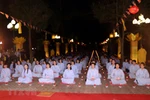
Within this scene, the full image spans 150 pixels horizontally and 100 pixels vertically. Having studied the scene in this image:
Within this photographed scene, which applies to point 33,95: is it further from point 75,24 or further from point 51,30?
point 75,24

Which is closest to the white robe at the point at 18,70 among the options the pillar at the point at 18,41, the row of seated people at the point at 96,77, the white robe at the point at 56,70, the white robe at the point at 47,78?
the white robe at the point at 56,70

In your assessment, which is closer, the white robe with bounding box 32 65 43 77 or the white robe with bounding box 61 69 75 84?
the white robe with bounding box 61 69 75 84

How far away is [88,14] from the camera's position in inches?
1646

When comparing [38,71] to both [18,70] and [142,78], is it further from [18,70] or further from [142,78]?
[142,78]

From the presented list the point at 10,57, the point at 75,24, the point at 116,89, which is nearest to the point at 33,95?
the point at 116,89

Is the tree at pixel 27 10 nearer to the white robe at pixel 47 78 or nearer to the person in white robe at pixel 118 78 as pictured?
the white robe at pixel 47 78

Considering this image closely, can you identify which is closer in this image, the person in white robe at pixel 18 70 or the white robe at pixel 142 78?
the white robe at pixel 142 78

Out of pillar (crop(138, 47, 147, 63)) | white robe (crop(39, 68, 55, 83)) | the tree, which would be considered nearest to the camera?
white robe (crop(39, 68, 55, 83))

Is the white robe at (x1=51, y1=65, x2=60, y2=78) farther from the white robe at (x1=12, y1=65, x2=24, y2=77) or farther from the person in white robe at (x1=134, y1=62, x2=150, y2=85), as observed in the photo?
the person in white robe at (x1=134, y1=62, x2=150, y2=85)

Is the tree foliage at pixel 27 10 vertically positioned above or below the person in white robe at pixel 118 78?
above

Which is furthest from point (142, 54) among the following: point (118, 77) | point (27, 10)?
point (27, 10)

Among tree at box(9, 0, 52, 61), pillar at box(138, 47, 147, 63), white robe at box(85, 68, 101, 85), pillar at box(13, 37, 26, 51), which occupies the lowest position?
white robe at box(85, 68, 101, 85)

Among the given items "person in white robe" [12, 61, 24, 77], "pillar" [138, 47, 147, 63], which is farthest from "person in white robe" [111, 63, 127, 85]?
"pillar" [138, 47, 147, 63]

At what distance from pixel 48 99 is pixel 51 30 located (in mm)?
25133
